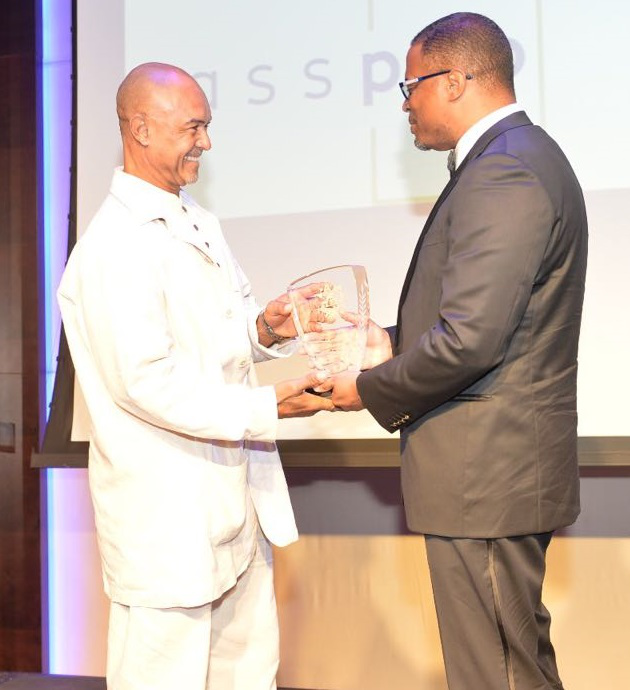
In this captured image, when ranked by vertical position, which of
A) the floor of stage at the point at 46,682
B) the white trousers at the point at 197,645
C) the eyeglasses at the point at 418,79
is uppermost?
the eyeglasses at the point at 418,79

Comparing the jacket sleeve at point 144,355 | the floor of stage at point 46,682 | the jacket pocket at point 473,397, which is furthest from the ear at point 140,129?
the floor of stage at point 46,682

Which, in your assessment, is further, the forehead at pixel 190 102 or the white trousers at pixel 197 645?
the forehead at pixel 190 102

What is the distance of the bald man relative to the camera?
5.94 ft

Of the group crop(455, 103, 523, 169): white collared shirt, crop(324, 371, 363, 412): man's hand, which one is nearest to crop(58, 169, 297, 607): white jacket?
crop(324, 371, 363, 412): man's hand

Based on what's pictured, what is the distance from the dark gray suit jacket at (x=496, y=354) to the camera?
5.32ft

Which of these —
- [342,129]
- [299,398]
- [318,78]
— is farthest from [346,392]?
[318,78]

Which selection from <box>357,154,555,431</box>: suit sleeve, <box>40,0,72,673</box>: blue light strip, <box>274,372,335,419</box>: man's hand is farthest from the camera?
<box>40,0,72,673</box>: blue light strip

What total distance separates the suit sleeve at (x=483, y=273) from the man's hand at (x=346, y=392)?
0.20 m

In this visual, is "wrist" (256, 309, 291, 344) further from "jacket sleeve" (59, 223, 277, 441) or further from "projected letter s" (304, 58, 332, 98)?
"projected letter s" (304, 58, 332, 98)

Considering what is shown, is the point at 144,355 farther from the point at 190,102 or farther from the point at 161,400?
the point at 190,102

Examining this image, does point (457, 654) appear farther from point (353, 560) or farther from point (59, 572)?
point (59, 572)

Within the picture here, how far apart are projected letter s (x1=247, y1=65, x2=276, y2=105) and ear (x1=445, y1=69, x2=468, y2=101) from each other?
1.27m

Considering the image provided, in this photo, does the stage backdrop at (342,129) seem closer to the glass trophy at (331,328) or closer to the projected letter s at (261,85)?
the projected letter s at (261,85)

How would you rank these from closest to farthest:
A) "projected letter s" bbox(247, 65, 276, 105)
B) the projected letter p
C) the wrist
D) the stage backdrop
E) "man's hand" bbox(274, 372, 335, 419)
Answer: "man's hand" bbox(274, 372, 335, 419) → the wrist → the stage backdrop → the projected letter p → "projected letter s" bbox(247, 65, 276, 105)
